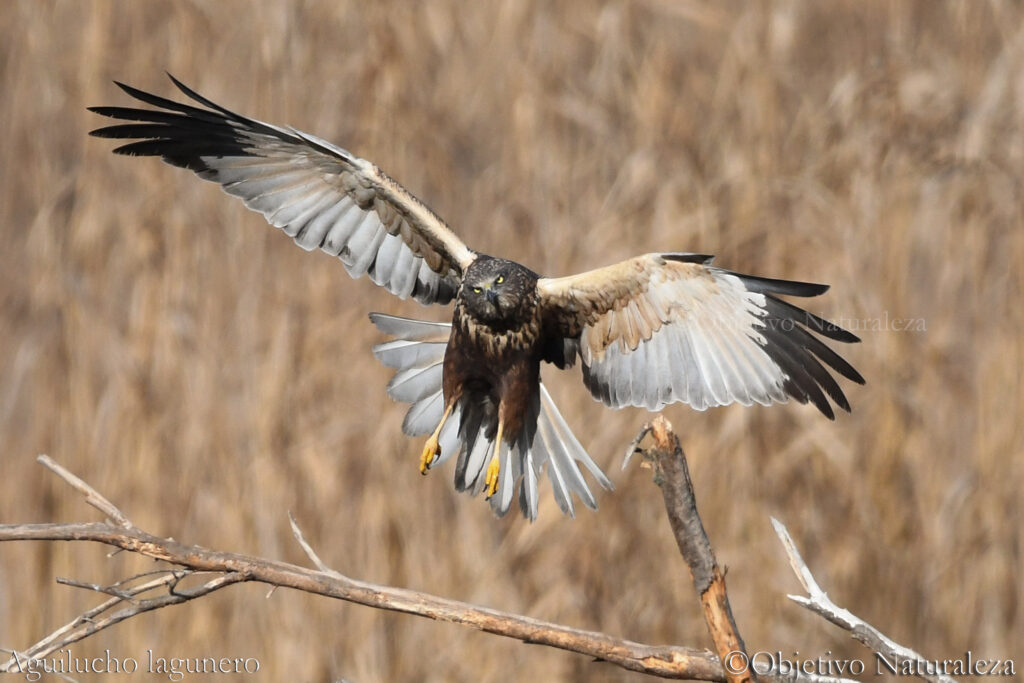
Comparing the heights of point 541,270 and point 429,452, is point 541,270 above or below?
above

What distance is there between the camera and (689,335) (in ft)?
13.4

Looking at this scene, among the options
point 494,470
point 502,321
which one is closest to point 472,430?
point 494,470

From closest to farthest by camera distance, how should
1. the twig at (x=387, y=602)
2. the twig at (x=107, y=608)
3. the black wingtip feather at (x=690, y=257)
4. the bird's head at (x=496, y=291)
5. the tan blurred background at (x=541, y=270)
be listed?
the twig at (x=107, y=608) < the twig at (x=387, y=602) < the black wingtip feather at (x=690, y=257) < the bird's head at (x=496, y=291) < the tan blurred background at (x=541, y=270)

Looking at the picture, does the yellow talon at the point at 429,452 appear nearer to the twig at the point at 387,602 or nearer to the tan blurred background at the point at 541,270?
the tan blurred background at the point at 541,270

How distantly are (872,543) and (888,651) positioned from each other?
86.2 inches

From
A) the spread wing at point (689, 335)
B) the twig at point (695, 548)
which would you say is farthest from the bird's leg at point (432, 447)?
the twig at point (695, 548)

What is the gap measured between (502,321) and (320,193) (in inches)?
33.8

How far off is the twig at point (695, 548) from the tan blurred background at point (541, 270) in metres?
2.00

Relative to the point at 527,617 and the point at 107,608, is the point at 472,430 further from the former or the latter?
the point at 107,608

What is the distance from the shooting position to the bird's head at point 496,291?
3.98 meters

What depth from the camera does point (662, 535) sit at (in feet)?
16.6

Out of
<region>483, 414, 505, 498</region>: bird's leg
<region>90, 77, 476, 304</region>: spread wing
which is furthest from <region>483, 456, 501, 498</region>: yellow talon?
<region>90, 77, 476, 304</region>: spread wing

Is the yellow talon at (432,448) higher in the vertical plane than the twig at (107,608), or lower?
higher

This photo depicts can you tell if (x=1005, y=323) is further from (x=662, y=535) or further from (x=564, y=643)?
(x=564, y=643)
